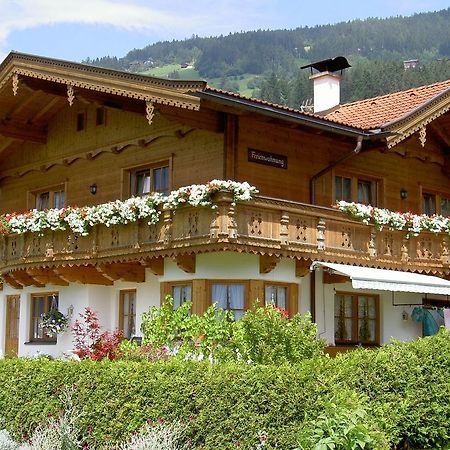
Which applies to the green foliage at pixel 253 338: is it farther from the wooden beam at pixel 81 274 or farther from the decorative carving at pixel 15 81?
the decorative carving at pixel 15 81

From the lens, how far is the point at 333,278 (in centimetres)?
1869

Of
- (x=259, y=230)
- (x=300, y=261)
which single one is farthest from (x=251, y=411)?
(x=300, y=261)

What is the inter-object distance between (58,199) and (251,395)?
14.2m

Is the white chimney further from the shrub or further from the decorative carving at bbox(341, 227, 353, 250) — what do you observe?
the shrub

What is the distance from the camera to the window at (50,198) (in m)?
23.2

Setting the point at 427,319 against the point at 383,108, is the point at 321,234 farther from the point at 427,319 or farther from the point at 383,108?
the point at 383,108

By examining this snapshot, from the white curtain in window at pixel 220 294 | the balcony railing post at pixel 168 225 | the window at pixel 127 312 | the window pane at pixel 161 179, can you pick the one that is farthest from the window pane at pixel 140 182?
the white curtain in window at pixel 220 294

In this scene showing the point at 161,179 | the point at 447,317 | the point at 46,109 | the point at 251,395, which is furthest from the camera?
the point at 46,109

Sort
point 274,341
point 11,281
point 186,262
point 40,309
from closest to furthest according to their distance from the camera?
point 274,341
point 186,262
point 11,281
point 40,309

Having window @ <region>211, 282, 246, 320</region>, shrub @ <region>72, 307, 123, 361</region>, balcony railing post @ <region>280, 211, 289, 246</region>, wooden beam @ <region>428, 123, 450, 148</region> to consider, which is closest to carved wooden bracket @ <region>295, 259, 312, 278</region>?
balcony railing post @ <region>280, 211, 289, 246</region>

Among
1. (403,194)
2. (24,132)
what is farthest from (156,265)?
(24,132)

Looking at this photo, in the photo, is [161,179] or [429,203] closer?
[161,179]

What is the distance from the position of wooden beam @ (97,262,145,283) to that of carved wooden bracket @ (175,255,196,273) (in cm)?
224

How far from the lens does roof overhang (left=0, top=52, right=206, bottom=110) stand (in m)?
16.3
